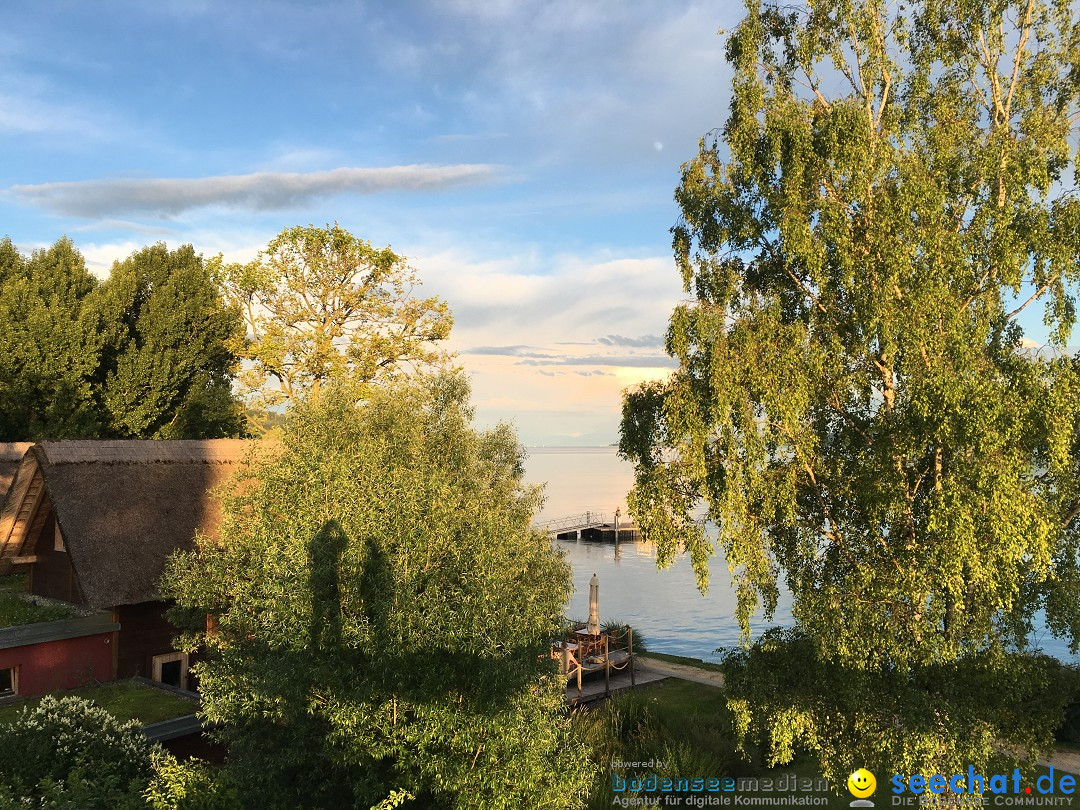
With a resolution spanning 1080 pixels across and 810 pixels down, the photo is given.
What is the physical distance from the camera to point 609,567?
2432 inches

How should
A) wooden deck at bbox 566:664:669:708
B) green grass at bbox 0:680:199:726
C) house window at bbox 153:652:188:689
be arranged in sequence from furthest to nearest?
wooden deck at bbox 566:664:669:708
house window at bbox 153:652:188:689
green grass at bbox 0:680:199:726

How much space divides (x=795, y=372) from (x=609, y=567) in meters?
50.6

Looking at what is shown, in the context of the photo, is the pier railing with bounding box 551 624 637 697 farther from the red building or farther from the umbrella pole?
the red building

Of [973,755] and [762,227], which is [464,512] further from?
[973,755]

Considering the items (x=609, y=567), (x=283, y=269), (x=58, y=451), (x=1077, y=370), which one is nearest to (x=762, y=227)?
(x=1077, y=370)

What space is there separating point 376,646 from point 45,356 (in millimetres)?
27656

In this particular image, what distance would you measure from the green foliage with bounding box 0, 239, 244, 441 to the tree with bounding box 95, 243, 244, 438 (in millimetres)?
47

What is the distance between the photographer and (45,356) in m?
31.5

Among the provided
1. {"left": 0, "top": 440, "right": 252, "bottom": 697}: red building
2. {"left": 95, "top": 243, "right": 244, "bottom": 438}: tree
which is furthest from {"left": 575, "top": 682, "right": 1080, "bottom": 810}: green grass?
{"left": 95, "top": 243, "right": 244, "bottom": 438}: tree

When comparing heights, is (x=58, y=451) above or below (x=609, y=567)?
above

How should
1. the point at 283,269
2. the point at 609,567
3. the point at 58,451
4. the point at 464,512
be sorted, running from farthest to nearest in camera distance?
the point at 609,567, the point at 283,269, the point at 58,451, the point at 464,512

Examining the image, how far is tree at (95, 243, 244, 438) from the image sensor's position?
33.6m

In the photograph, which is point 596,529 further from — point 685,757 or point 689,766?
point 689,766

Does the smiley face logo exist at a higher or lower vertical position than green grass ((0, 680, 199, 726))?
lower
